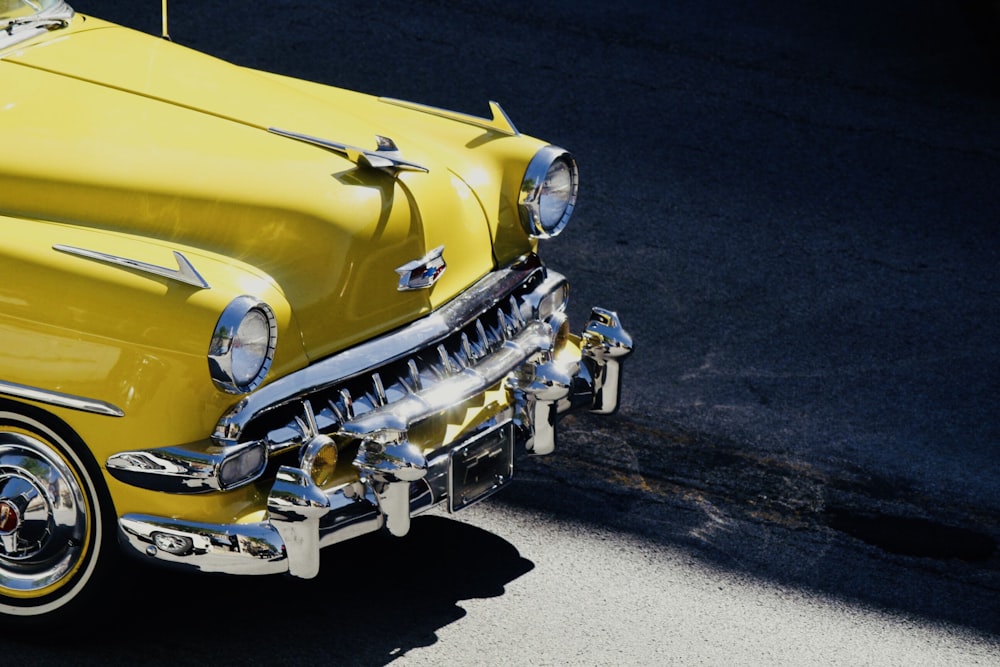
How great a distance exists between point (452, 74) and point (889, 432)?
156 inches

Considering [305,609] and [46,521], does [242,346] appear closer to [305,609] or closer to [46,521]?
[46,521]

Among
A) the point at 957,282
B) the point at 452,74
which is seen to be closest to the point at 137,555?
the point at 957,282

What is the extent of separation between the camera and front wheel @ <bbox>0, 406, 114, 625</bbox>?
11.1 ft

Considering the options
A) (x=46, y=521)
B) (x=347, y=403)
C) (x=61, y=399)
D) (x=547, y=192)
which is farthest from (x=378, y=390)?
(x=547, y=192)

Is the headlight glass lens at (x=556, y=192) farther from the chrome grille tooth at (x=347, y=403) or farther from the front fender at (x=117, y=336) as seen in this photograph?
the front fender at (x=117, y=336)

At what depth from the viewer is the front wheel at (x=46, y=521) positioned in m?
→ 3.39

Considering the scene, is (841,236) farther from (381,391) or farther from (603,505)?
(381,391)

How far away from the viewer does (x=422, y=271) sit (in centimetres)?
380

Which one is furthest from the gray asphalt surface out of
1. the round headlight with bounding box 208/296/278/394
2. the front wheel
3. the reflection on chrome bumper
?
the round headlight with bounding box 208/296/278/394

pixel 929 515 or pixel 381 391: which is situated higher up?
pixel 381 391

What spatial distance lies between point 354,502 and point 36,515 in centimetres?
79

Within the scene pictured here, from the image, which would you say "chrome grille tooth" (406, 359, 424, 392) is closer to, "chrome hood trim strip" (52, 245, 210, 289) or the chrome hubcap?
"chrome hood trim strip" (52, 245, 210, 289)

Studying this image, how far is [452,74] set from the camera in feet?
26.5

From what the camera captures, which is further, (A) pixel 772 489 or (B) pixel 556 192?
(A) pixel 772 489
